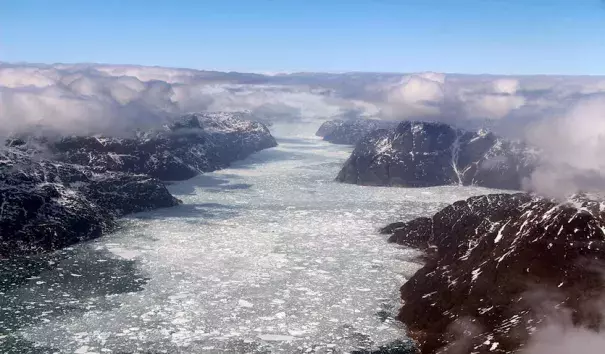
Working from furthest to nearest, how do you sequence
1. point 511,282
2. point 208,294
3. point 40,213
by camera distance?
point 40,213 → point 208,294 → point 511,282

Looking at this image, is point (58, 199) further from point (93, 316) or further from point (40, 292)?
point (93, 316)

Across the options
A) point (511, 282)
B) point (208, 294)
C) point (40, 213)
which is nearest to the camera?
point (511, 282)

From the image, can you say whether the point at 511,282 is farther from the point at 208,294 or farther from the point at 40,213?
the point at 40,213

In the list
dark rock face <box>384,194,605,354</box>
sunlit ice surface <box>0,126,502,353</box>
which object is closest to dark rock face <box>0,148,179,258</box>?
sunlit ice surface <box>0,126,502,353</box>

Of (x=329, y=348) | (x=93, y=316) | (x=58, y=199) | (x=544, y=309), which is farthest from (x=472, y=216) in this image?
(x=58, y=199)

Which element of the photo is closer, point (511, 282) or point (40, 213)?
point (511, 282)

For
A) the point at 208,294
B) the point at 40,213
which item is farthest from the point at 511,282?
the point at 40,213
